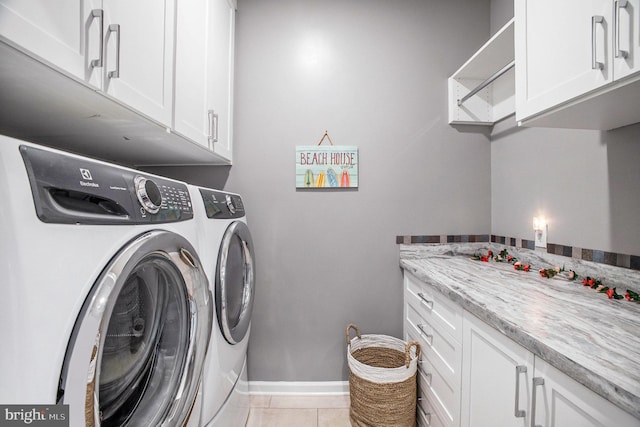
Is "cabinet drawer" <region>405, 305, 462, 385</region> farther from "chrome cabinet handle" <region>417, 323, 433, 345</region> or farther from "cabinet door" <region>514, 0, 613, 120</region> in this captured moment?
"cabinet door" <region>514, 0, 613, 120</region>

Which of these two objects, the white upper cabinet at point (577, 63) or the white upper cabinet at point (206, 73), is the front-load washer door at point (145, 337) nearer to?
the white upper cabinet at point (206, 73)

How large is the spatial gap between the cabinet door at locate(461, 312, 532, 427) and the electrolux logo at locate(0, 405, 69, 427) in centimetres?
103

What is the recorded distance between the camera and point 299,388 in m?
1.90

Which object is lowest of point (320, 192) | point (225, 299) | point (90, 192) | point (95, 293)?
point (225, 299)

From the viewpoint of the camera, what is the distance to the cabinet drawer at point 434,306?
1.17 meters

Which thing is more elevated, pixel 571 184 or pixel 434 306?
pixel 571 184

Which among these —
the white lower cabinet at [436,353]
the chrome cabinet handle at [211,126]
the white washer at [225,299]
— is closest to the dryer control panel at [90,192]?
the white washer at [225,299]

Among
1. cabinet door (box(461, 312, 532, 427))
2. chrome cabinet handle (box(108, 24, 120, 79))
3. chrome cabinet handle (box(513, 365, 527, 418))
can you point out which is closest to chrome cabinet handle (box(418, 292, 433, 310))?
cabinet door (box(461, 312, 532, 427))

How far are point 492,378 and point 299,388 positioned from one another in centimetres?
135

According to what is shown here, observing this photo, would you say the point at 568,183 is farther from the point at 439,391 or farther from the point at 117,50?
the point at 117,50

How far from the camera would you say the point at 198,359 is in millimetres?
896

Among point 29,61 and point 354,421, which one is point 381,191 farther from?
point 29,61

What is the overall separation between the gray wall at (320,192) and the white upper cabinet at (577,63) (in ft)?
2.82

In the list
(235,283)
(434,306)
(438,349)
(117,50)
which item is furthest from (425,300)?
(117,50)
